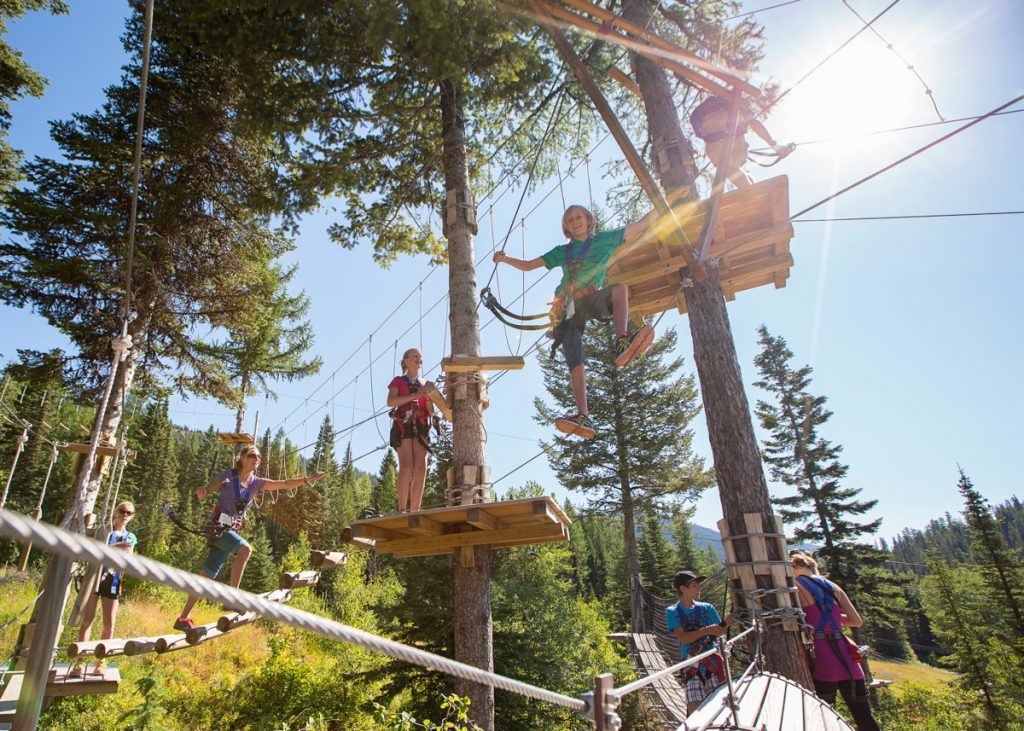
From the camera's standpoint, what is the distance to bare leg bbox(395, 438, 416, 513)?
4750 mm

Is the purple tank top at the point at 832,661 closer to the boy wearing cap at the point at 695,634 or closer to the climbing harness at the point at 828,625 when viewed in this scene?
the climbing harness at the point at 828,625

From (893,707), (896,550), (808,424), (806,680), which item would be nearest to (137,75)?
(806,680)

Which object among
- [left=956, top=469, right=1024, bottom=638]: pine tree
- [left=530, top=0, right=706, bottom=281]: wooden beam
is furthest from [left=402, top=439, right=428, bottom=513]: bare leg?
[left=956, top=469, right=1024, bottom=638]: pine tree

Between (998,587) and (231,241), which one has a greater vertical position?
(231,241)

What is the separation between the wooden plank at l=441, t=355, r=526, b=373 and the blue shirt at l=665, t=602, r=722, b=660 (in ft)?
8.41

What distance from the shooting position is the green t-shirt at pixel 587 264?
15.1 feet

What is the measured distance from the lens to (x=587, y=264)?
463 centimetres

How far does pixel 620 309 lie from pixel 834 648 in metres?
3.10

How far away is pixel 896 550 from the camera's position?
121m

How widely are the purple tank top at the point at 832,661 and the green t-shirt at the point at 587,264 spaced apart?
3218 millimetres

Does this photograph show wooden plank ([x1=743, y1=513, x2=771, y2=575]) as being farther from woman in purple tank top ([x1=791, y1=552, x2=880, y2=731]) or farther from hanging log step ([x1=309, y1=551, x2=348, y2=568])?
hanging log step ([x1=309, y1=551, x2=348, y2=568])

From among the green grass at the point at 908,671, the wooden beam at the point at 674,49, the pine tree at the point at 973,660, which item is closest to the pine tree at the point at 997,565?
the pine tree at the point at 973,660

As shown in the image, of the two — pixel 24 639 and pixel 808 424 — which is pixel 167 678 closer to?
pixel 24 639

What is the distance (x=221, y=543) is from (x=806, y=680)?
471 cm
